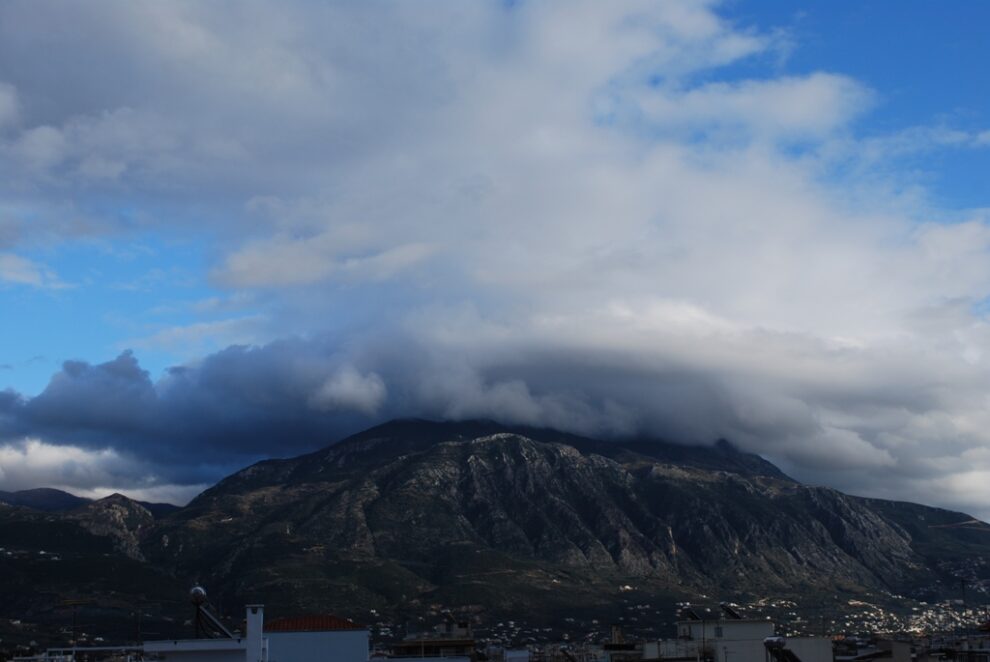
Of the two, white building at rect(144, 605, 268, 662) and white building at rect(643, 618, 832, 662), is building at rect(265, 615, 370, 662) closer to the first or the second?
white building at rect(144, 605, 268, 662)

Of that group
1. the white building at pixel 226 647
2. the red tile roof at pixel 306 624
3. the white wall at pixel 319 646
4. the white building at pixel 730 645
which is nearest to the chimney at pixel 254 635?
the white building at pixel 226 647

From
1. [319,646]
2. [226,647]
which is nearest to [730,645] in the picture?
[319,646]

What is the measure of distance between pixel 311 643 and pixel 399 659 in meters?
24.0

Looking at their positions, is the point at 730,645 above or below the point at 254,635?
below

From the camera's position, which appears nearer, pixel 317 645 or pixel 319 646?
pixel 317 645

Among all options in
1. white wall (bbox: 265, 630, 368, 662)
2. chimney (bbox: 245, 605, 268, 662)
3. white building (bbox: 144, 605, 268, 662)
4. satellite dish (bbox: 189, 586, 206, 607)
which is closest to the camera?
chimney (bbox: 245, 605, 268, 662)

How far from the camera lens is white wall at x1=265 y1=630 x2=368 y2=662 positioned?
338 ft

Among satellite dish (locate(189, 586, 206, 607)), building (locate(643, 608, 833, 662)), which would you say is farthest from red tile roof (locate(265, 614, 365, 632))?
building (locate(643, 608, 833, 662))

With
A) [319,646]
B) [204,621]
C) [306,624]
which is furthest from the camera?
[306,624]

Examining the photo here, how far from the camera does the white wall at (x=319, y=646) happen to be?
102875 millimetres

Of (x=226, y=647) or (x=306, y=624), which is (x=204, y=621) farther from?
(x=306, y=624)

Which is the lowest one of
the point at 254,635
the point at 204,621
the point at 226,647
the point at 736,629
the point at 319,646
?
the point at 736,629

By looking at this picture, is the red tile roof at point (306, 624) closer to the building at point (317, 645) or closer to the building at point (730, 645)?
the building at point (317, 645)

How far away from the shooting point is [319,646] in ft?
352
